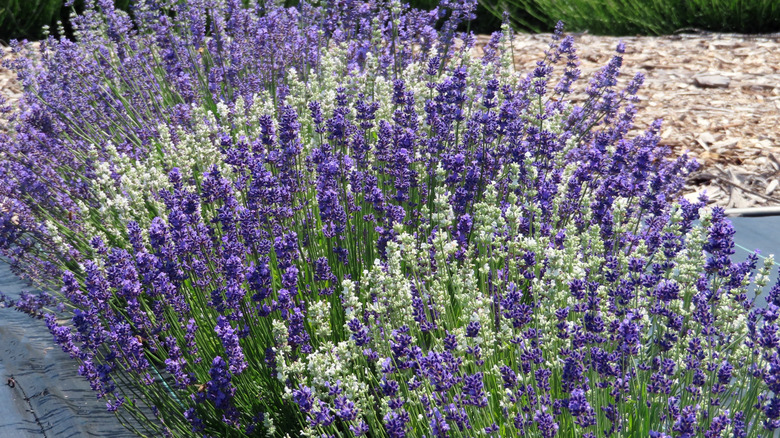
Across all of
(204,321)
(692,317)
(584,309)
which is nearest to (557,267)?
(584,309)

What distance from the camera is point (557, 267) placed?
1.99 m

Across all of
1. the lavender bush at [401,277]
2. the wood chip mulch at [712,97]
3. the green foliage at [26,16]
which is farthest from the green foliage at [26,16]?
the lavender bush at [401,277]

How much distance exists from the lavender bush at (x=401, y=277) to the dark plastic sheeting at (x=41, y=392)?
0.13 m

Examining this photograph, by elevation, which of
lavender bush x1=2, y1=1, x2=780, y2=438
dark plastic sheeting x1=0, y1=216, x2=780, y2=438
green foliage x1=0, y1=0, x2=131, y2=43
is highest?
green foliage x1=0, y1=0, x2=131, y2=43

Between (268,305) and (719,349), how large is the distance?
1.34 m

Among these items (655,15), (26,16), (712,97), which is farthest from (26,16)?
(712,97)

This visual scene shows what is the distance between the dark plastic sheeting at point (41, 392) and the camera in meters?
2.70

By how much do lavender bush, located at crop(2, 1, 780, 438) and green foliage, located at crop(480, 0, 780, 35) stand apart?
15.2ft

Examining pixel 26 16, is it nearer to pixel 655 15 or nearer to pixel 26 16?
pixel 26 16

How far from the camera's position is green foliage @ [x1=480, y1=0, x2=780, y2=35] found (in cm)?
781

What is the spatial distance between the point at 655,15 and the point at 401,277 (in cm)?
739

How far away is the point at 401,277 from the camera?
79.0 inches

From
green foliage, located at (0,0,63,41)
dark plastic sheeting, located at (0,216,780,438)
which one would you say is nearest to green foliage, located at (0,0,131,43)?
green foliage, located at (0,0,63,41)

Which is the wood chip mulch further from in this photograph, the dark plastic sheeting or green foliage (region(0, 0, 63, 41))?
the dark plastic sheeting
